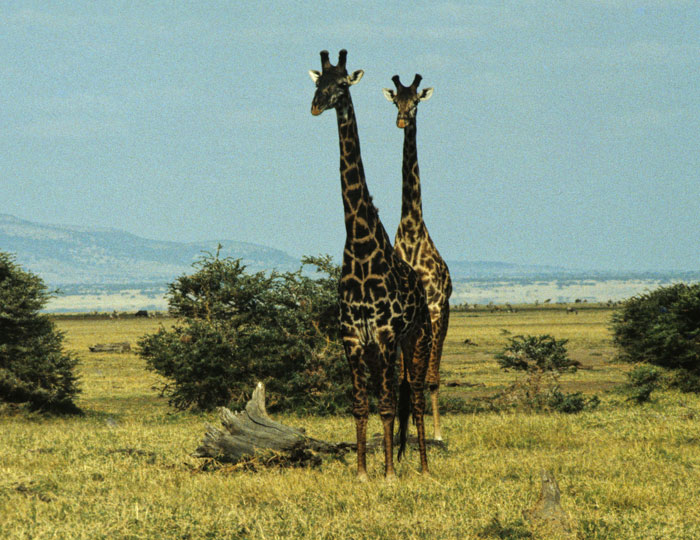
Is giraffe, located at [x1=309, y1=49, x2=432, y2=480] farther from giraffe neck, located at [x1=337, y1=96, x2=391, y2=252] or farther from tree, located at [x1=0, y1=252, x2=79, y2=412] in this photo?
tree, located at [x1=0, y1=252, x2=79, y2=412]

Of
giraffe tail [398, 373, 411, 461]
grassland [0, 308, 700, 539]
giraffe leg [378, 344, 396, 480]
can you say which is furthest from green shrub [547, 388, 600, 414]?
giraffe leg [378, 344, 396, 480]

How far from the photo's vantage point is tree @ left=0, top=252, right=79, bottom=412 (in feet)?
69.0

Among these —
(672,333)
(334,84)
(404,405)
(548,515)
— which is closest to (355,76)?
(334,84)

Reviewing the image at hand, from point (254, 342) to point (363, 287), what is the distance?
10.5 meters

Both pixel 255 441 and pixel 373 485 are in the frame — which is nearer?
pixel 373 485

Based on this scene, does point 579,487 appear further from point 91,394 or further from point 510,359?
point 91,394

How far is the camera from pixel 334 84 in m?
10.6

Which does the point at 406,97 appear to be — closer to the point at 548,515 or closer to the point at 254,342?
the point at 548,515

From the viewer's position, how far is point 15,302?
21469 millimetres

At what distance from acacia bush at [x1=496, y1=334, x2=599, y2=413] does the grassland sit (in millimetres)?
1516

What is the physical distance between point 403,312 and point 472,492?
7.98 feet

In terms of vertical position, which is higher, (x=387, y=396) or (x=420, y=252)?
(x=420, y=252)

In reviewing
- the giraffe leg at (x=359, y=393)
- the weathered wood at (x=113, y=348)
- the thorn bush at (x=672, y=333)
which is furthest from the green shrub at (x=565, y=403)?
the weathered wood at (x=113, y=348)

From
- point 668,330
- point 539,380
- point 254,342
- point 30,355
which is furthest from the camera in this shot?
point 668,330
